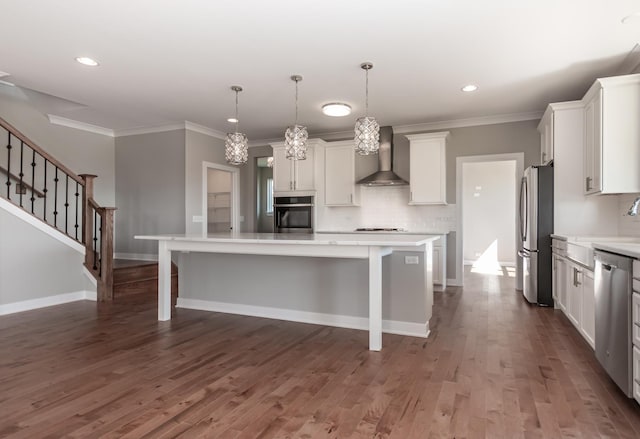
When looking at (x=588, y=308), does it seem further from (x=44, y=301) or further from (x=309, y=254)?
(x=44, y=301)

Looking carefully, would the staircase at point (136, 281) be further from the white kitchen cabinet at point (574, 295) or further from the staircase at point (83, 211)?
the white kitchen cabinet at point (574, 295)

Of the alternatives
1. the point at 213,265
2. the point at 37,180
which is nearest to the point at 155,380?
the point at 213,265

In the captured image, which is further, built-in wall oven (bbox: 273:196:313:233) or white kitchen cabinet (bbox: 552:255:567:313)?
built-in wall oven (bbox: 273:196:313:233)

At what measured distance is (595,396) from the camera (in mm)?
2201

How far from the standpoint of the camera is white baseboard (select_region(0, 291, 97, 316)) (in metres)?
4.14

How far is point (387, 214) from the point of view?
623cm

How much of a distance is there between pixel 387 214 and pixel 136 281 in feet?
12.6

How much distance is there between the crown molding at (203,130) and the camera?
5.89 metres

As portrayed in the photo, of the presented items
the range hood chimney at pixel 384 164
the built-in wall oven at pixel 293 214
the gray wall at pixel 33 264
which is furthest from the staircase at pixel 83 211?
the range hood chimney at pixel 384 164

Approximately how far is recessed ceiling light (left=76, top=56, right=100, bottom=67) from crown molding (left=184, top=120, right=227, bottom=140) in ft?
7.18

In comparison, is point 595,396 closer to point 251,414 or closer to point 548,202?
point 251,414

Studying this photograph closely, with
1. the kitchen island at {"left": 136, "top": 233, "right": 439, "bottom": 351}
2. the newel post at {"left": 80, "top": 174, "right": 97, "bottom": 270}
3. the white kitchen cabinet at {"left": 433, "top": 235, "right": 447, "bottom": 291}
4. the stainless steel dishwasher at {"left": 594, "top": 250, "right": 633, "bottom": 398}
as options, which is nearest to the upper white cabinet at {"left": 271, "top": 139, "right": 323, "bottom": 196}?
the white kitchen cabinet at {"left": 433, "top": 235, "right": 447, "bottom": 291}

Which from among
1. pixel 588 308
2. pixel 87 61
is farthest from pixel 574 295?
pixel 87 61

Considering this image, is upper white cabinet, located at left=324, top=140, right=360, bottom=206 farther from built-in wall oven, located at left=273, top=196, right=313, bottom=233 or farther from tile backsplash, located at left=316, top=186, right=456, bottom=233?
built-in wall oven, located at left=273, top=196, right=313, bottom=233
